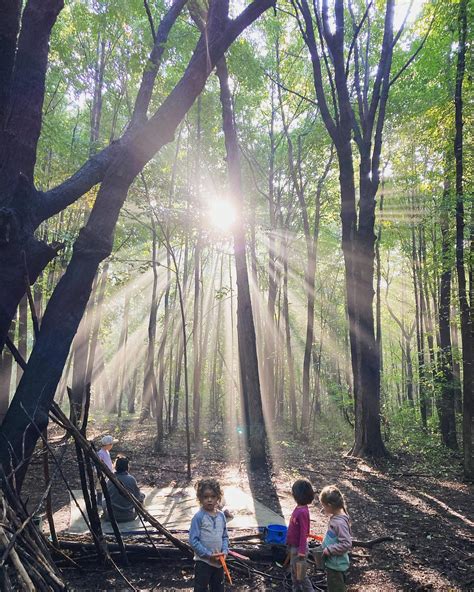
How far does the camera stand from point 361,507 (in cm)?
754

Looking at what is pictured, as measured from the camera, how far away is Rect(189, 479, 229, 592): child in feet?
11.6

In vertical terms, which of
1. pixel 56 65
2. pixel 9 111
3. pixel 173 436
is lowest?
pixel 173 436

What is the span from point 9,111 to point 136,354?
32224 millimetres

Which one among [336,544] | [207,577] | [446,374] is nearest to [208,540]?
[207,577]

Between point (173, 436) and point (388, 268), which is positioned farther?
point (388, 268)

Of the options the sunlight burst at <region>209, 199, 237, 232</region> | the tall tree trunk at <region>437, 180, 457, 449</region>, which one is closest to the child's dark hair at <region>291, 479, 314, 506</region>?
the sunlight burst at <region>209, 199, 237, 232</region>

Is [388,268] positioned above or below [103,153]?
above

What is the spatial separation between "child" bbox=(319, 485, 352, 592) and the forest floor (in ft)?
3.22

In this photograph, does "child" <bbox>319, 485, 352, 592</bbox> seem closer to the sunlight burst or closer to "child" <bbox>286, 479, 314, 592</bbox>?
"child" <bbox>286, 479, 314, 592</bbox>

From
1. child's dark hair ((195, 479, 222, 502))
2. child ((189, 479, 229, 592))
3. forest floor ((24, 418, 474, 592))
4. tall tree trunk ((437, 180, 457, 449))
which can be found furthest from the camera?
tall tree trunk ((437, 180, 457, 449))

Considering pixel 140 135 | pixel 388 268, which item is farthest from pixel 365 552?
pixel 388 268

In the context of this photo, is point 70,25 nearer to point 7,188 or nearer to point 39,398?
point 7,188

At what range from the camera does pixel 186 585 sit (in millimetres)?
4355

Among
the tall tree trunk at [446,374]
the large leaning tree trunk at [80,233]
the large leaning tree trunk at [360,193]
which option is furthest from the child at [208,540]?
the tall tree trunk at [446,374]
